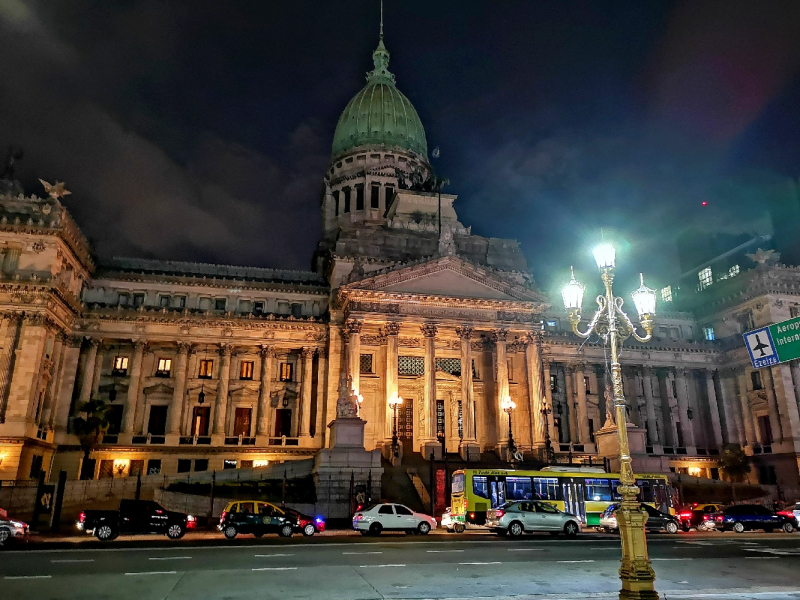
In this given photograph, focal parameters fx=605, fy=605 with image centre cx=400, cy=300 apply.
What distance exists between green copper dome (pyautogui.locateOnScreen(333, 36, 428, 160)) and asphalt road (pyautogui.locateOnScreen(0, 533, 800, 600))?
65751 millimetres

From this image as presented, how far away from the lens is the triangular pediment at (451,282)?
50.4m

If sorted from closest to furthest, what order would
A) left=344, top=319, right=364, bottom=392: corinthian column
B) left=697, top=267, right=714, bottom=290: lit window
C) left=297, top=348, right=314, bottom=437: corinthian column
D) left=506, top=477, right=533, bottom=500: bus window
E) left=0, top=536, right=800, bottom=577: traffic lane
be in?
1. left=0, top=536, right=800, bottom=577: traffic lane
2. left=506, top=477, right=533, bottom=500: bus window
3. left=344, top=319, right=364, bottom=392: corinthian column
4. left=297, top=348, right=314, bottom=437: corinthian column
5. left=697, top=267, right=714, bottom=290: lit window

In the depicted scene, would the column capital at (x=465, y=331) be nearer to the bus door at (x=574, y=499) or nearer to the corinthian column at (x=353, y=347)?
the corinthian column at (x=353, y=347)

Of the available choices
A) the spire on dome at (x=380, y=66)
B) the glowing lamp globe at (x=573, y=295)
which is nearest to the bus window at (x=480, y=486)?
the glowing lamp globe at (x=573, y=295)

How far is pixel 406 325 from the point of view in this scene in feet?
166

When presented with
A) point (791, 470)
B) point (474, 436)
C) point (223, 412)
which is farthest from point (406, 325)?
point (791, 470)

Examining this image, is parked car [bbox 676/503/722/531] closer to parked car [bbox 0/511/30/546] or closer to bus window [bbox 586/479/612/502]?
bus window [bbox 586/479/612/502]

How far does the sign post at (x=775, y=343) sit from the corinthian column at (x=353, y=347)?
31.2m

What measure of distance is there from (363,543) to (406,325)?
2815 cm

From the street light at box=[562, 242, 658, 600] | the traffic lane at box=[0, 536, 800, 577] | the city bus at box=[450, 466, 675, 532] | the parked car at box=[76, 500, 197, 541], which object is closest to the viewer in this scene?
the street light at box=[562, 242, 658, 600]

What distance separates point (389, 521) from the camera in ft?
93.1

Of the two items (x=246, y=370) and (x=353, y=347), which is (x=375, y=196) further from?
(x=353, y=347)

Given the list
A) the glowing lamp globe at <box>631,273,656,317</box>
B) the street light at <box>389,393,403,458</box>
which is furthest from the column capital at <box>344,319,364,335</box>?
the glowing lamp globe at <box>631,273,656,317</box>

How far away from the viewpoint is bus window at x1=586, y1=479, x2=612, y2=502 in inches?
1302
